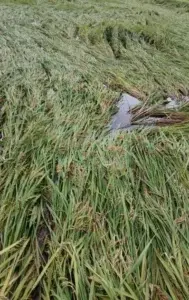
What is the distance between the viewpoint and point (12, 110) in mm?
3426

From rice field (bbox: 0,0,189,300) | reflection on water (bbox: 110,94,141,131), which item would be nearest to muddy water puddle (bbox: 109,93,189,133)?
reflection on water (bbox: 110,94,141,131)

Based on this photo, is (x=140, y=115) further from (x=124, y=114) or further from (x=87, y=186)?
(x=87, y=186)

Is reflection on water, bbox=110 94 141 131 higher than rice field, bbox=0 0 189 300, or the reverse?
rice field, bbox=0 0 189 300

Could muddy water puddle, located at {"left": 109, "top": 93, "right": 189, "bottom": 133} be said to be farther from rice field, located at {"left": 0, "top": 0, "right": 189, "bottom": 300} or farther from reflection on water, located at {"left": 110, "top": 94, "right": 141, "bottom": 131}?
rice field, located at {"left": 0, "top": 0, "right": 189, "bottom": 300}

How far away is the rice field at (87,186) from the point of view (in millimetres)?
1773

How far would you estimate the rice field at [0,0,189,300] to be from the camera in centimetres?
177

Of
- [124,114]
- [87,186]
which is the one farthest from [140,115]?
[87,186]

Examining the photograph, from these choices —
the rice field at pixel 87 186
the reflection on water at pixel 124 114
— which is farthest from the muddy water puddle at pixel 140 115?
the rice field at pixel 87 186

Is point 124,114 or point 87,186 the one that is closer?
point 87,186

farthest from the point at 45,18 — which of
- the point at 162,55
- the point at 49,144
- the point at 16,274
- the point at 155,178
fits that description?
the point at 16,274

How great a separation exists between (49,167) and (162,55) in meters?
4.00

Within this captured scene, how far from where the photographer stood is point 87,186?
2375 mm

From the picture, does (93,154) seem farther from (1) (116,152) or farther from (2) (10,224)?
(2) (10,224)

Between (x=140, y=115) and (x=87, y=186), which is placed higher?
(x=87, y=186)
